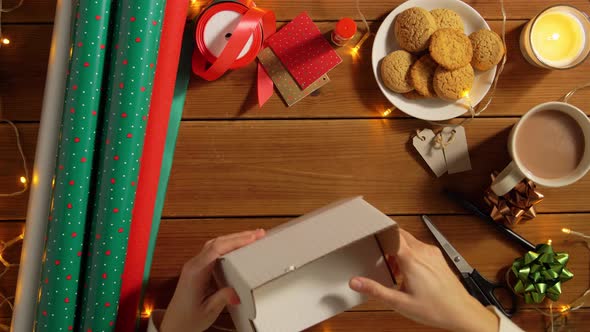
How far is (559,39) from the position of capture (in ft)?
2.74

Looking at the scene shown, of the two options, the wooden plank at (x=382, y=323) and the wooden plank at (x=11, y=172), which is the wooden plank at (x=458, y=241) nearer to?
the wooden plank at (x=382, y=323)

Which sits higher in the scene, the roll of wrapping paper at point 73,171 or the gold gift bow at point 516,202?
the roll of wrapping paper at point 73,171

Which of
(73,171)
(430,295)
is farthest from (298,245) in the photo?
(73,171)

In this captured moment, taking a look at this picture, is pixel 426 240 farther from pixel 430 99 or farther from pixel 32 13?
pixel 32 13

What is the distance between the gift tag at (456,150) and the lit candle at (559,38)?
18 centimetres

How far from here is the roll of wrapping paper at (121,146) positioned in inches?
27.1

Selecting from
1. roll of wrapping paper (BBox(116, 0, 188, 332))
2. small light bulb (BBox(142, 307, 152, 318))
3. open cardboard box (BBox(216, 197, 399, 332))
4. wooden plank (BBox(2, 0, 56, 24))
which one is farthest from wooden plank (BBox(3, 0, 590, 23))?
small light bulb (BBox(142, 307, 152, 318))

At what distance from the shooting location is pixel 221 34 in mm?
787

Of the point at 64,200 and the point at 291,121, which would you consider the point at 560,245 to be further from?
the point at 64,200

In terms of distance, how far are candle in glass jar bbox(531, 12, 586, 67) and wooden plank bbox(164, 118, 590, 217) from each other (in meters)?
0.13

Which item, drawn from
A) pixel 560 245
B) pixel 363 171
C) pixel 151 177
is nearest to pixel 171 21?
pixel 151 177

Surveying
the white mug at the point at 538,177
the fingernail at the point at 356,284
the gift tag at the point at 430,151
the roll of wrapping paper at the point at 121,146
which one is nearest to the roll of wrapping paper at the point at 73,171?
the roll of wrapping paper at the point at 121,146

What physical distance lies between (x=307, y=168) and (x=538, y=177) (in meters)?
0.37

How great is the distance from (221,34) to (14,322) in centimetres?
54
